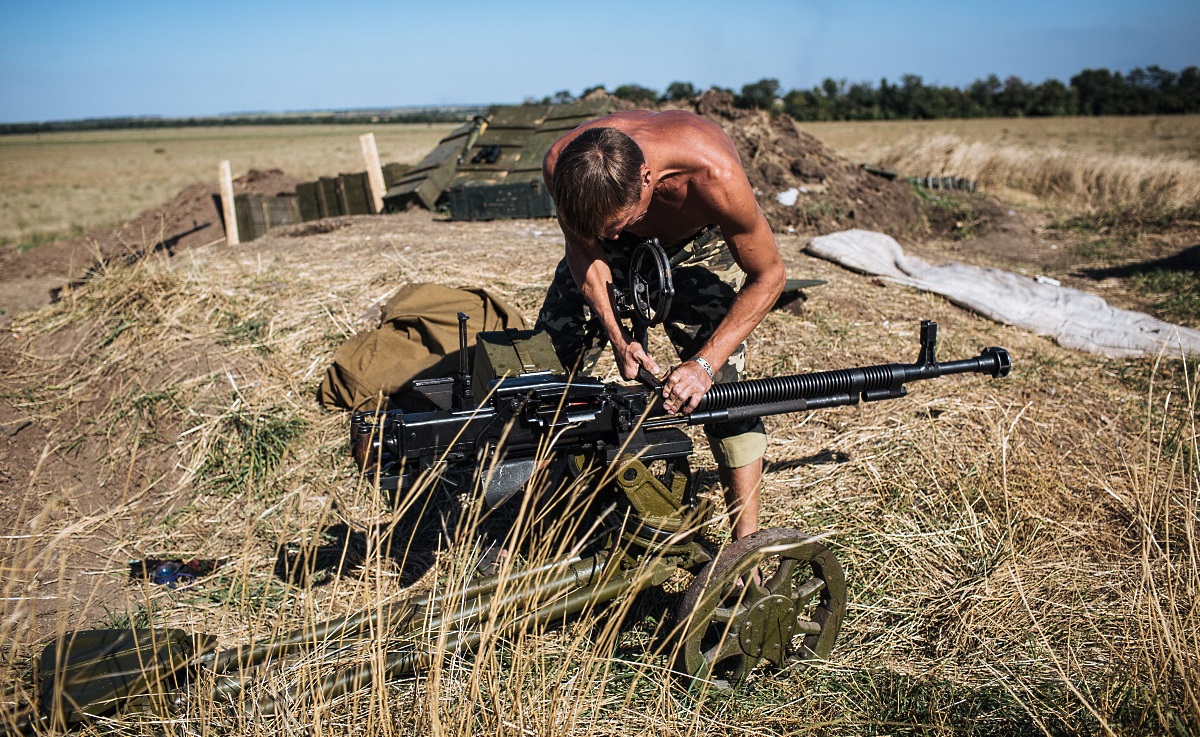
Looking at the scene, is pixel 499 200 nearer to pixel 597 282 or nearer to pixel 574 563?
pixel 597 282

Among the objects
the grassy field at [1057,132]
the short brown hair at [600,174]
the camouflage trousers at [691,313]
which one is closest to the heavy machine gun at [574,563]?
the camouflage trousers at [691,313]

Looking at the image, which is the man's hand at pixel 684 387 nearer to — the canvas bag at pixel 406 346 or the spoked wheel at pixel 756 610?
the spoked wheel at pixel 756 610

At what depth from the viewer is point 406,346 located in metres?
5.41

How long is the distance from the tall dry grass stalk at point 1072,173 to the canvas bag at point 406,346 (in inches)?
489

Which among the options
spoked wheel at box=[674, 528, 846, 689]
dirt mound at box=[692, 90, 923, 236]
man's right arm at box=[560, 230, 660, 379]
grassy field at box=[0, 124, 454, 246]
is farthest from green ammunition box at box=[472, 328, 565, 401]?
grassy field at box=[0, 124, 454, 246]

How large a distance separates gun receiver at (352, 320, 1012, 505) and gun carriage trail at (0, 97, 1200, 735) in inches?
15.6

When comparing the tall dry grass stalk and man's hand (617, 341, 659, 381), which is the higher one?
the tall dry grass stalk

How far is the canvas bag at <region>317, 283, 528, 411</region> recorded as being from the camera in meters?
5.24

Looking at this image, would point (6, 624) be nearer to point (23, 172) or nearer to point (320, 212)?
point (320, 212)

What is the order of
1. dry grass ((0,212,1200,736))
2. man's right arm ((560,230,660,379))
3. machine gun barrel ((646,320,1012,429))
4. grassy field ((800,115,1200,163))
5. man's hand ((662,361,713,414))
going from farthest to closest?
grassy field ((800,115,1200,163)), man's right arm ((560,230,660,379)), machine gun barrel ((646,320,1012,429)), man's hand ((662,361,713,414)), dry grass ((0,212,1200,736))

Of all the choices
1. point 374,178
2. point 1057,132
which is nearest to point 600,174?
point 374,178

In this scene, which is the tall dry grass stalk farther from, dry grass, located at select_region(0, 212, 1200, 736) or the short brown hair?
the short brown hair

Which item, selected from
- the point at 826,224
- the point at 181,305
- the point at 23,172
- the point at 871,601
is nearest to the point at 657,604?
the point at 871,601

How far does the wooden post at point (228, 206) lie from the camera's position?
1288cm
